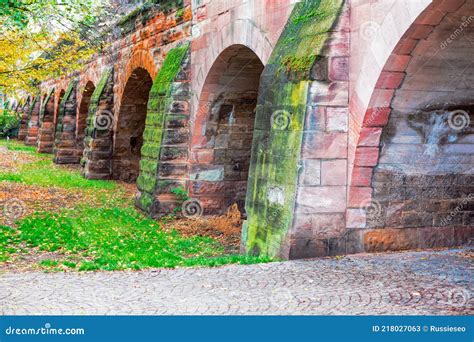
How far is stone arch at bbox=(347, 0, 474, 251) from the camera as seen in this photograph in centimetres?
679

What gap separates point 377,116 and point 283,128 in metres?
1.10

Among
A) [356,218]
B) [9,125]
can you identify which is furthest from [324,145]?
[9,125]

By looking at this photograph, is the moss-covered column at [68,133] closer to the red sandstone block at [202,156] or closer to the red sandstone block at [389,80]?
the red sandstone block at [202,156]

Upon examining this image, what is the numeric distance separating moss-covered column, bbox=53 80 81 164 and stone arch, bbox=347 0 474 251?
17755 millimetres

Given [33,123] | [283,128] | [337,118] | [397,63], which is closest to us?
[397,63]

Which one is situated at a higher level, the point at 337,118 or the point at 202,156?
the point at 337,118

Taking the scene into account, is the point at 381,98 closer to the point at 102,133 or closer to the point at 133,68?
the point at 133,68

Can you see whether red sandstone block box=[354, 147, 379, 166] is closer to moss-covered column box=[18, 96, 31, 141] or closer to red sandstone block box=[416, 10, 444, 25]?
red sandstone block box=[416, 10, 444, 25]

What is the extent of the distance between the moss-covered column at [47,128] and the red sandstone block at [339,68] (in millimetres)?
23747

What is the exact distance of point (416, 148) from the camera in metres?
7.72

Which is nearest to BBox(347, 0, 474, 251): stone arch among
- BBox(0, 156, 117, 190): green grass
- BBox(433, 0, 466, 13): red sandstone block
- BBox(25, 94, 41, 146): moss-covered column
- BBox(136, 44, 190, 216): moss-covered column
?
BBox(433, 0, 466, 13): red sandstone block

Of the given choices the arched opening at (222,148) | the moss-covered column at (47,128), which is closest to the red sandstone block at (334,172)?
the arched opening at (222,148)

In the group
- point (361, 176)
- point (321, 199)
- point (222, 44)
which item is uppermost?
point (222, 44)

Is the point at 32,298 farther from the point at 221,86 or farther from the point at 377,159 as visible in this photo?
the point at 221,86
